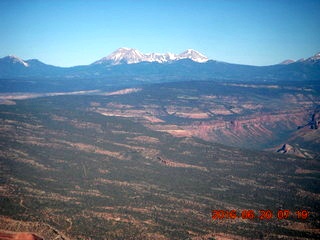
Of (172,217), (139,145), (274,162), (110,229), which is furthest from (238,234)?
(139,145)

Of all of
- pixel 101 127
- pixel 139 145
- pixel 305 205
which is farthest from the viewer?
pixel 101 127

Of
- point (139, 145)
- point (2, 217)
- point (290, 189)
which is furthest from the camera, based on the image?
point (139, 145)

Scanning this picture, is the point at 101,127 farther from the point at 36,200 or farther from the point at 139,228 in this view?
the point at 139,228

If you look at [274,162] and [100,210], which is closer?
[100,210]

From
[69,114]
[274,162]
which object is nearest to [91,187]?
[274,162]

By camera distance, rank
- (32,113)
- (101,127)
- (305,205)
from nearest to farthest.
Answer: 1. (305,205)
2. (101,127)
3. (32,113)

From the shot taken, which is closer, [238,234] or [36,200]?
[238,234]

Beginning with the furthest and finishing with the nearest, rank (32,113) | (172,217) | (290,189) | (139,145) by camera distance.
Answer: (32,113) < (139,145) < (290,189) < (172,217)

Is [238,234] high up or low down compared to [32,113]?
down

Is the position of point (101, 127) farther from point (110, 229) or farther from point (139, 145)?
point (110, 229)
